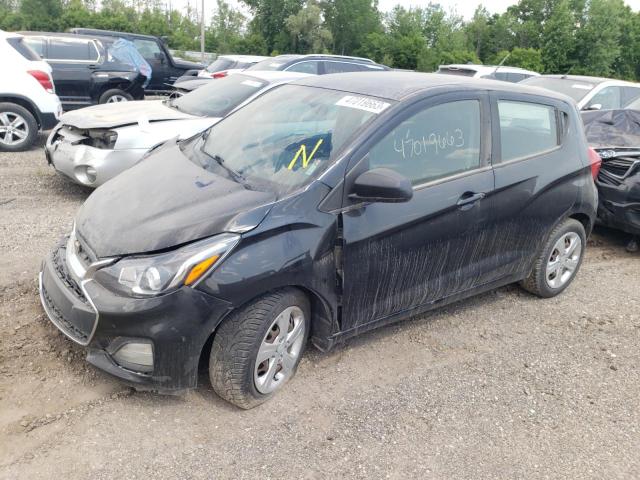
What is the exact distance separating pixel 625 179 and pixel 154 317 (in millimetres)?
5189

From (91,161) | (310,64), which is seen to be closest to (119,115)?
(91,161)

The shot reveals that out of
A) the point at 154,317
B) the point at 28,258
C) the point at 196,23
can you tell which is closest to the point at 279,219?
the point at 154,317

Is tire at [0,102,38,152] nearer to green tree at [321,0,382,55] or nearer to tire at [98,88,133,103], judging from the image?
tire at [98,88,133,103]

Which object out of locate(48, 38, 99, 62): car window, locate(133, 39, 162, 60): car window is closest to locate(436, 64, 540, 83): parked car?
locate(133, 39, 162, 60): car window

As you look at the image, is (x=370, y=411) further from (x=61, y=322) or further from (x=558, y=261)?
(x=558, y=261)

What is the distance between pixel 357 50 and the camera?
53.3m

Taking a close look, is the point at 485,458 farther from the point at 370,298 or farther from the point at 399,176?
the point at 399,176

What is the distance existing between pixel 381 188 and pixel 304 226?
1.51 ft

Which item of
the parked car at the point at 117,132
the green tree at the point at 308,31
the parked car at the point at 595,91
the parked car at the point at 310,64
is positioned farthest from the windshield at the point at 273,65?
the green tree at the point at 308,31

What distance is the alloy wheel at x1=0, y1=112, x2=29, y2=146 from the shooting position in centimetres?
847

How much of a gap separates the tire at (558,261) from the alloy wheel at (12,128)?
729 cm

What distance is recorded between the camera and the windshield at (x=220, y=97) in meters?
7.06

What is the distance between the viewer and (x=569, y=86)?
10.1 m

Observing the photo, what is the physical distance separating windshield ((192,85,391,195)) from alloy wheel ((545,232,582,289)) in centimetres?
215
